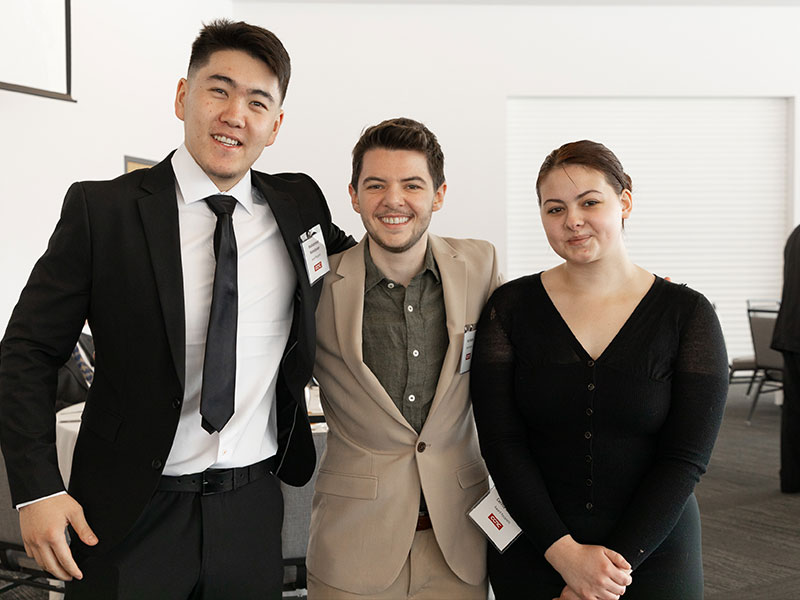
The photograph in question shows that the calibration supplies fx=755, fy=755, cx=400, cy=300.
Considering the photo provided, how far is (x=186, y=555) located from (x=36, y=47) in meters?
4.01

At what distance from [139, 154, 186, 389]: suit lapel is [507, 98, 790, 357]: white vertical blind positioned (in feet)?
24.7

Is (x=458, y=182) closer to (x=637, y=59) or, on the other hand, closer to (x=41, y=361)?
(x=637, y=59)

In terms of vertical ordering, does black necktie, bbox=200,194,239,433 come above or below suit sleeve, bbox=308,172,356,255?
below

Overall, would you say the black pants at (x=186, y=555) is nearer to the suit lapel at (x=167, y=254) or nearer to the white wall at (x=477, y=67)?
the suit lapel at (x=167, y=254)

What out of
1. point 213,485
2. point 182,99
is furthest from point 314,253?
point 213,485

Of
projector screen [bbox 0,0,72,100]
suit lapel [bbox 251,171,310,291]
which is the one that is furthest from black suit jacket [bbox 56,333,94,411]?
suit lapel [bbox 251,171,310,291]

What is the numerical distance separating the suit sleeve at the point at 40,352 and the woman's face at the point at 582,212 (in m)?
1.08

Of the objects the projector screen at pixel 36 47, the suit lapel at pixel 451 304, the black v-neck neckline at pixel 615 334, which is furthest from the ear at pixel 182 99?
the projector screen at pixel 36 47

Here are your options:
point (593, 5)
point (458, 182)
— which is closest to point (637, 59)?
point (593, 5)

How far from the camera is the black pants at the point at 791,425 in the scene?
16.6 feet

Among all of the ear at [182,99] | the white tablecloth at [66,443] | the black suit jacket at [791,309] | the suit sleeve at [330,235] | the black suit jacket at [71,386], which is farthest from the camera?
the black suit jacket at [791,309]

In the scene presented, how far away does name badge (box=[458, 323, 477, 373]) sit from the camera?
6.23 feet

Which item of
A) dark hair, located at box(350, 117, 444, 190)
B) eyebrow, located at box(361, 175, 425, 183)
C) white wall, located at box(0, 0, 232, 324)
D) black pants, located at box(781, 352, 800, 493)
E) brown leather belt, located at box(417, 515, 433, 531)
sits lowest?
black pants, located at box(781, 352, 800, 493)

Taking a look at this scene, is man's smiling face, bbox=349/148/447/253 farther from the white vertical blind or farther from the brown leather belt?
the white vertical blind
